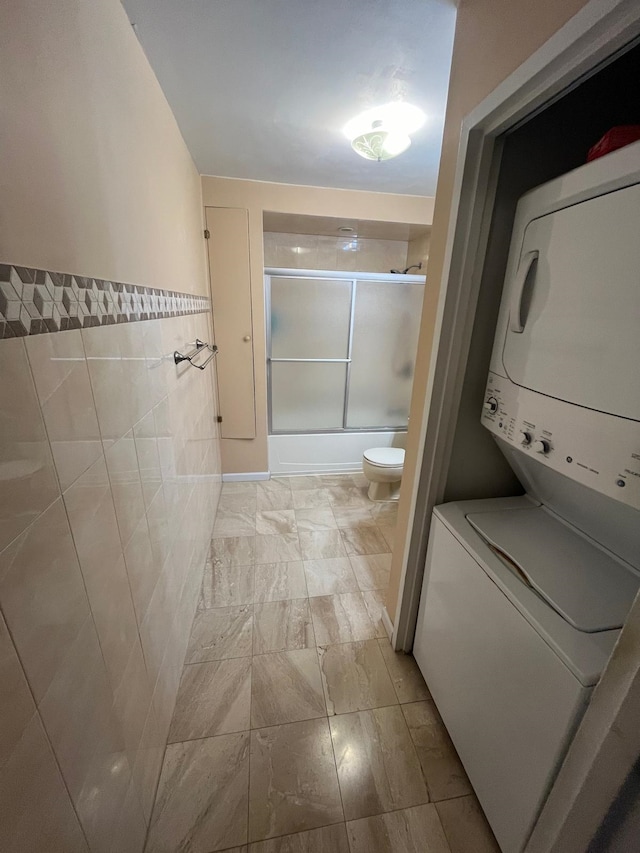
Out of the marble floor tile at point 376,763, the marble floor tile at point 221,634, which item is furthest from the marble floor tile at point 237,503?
the marble floor tile at point 376,763

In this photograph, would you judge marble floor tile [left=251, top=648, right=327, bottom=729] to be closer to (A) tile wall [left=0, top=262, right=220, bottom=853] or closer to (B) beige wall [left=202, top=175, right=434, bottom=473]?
(A) tile wall [left=0, top=262, right=220, bottom=853]

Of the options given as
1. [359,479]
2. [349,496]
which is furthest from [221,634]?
[359,479]

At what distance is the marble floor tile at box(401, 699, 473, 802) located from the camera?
1043mm

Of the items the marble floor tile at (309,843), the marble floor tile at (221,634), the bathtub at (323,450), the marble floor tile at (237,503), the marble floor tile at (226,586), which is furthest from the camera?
the bathtub at (323,450)

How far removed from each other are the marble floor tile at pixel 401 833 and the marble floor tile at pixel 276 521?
1382 mm

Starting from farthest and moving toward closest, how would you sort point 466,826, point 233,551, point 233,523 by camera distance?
1. point 233,523
2. point 233,551
3. point 466,826

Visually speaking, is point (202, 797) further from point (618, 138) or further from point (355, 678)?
point (618, 138)

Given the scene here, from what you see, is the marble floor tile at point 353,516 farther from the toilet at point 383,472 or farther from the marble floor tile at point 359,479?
the marble floor tile at point 359,479

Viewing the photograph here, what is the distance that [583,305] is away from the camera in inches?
27.4

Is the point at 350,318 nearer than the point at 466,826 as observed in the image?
No

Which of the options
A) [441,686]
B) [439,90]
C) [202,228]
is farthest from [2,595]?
[202,228]

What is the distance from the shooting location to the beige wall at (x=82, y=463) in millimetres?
499

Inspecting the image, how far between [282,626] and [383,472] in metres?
1.31

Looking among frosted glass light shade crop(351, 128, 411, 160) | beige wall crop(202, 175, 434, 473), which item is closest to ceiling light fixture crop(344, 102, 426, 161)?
frosted glass light shade crop(351, 128, 411, 160)
